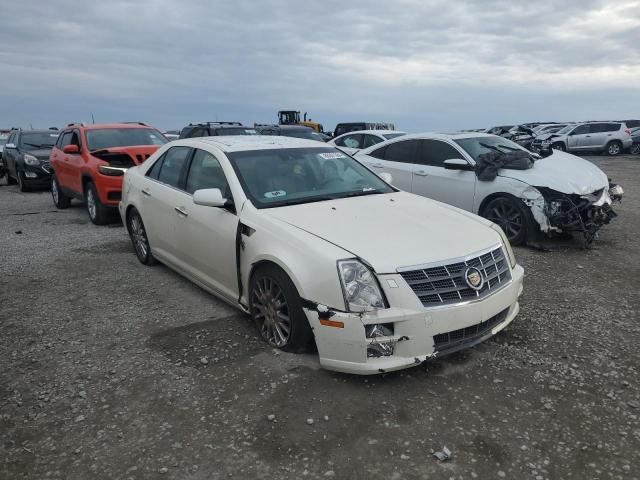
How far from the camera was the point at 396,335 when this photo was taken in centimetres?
305

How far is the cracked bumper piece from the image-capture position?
3.03m

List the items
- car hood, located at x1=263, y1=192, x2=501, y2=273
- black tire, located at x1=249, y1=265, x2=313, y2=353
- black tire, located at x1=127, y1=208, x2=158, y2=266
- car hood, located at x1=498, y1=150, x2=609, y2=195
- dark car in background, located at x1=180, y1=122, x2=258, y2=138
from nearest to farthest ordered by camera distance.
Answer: car hood, located at x1=263, y1=192, x2=501, y2=273, black tire, located at x1=249, y1=265, x2=313, y2=353, black tire, located at x1=127, y1=208, x2=158, y2=266, car hood, located at x1=498, y1=150, x2=609, y2=195, dark car in background, located at x1=180, y1=122, x2=258, y2=138

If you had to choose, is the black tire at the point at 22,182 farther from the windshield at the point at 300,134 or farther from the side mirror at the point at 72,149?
the windshield at the point at 300,134

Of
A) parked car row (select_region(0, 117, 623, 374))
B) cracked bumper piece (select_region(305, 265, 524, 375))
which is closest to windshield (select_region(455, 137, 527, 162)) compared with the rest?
parked car row (select_region(0, 117, 623, 374))

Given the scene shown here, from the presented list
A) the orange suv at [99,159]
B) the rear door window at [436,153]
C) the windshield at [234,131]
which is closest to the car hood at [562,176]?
the rear door window at [436,153]

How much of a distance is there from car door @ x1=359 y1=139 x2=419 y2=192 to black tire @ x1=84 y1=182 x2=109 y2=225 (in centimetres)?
447

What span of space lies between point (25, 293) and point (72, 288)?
0.45 m

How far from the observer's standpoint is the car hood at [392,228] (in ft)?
10.5

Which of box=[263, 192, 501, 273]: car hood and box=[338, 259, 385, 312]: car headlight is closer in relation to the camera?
box=[338, 259, 385, 312]: car headlight

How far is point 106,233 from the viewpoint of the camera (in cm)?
778

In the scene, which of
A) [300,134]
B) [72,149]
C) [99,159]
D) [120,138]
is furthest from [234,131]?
[99,159]

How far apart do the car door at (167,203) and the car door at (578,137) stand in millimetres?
24267

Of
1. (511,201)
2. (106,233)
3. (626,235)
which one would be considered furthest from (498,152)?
(106,233)

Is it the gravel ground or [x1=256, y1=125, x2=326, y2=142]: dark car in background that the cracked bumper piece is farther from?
[x1=256, y1=125, x2=326, y2=142]: dark car in background
